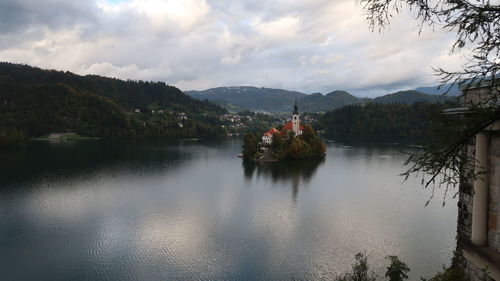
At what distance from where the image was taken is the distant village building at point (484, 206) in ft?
16.5

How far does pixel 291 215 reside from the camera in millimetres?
30859

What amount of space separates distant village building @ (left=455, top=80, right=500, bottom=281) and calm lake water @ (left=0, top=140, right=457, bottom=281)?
50.1ft

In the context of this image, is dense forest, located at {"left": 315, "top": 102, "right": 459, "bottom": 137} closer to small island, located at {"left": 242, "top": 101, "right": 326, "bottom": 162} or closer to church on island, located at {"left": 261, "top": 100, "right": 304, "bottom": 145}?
church on island, located at {"left": 261, "top": 100, "right": 304, "bottom": 145}

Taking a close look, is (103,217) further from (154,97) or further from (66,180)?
(154,97)

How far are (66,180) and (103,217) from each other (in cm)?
1833

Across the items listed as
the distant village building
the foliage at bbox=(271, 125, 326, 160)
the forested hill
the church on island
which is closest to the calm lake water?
the foliage at bbox=(271, 125, 326, 160)

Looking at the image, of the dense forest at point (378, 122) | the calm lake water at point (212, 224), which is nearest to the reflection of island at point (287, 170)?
the calm lake water at point (212, 224)

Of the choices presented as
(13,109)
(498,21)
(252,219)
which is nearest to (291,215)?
(252,219)

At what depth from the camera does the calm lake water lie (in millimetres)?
20812

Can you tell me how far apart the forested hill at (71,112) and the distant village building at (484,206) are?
94.6 metres

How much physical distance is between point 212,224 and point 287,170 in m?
27.5

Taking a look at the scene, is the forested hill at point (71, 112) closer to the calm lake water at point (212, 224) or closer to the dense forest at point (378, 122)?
the dense forest at point (378, 122)

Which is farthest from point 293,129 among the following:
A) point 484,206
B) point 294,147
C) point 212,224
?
point 484,206

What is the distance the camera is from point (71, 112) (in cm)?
12512
